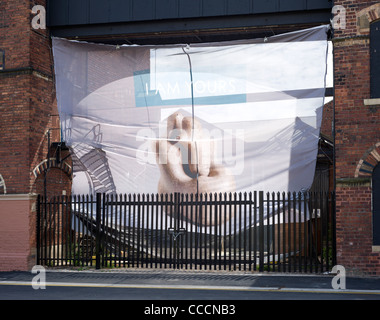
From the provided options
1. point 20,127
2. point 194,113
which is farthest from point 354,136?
point 20,127

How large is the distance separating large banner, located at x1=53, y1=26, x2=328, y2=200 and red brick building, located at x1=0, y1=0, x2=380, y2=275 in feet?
1.58

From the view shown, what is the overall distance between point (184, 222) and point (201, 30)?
5.21 m

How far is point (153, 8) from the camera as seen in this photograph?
15.1 meters

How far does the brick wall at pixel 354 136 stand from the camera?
12.8m

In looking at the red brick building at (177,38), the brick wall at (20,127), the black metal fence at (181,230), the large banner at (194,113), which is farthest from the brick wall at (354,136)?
the brick wall at (20,127)

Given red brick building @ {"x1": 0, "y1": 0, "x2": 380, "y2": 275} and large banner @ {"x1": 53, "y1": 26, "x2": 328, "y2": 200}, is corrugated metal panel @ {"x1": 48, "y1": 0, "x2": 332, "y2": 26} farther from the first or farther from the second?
large banner @ {"x1": 53, "y1": 26, "x2": 328, "y2": 200}

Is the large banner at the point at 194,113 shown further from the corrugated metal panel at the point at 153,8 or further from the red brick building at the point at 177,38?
the corrugated metal panel at the point at 153,8

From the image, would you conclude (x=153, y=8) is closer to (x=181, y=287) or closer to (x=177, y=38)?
(x=177, y=38)

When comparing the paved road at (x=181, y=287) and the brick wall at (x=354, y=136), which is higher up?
the brick wall at (x=354, y=136)

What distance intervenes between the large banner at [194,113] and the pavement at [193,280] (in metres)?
2.48

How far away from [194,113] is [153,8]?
3076mm

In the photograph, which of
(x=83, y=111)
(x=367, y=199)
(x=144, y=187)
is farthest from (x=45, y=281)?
(x=367, y=199)

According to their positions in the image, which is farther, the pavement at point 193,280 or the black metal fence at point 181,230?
the black metal fence at point 181,230

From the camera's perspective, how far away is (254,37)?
15766 millimetres
